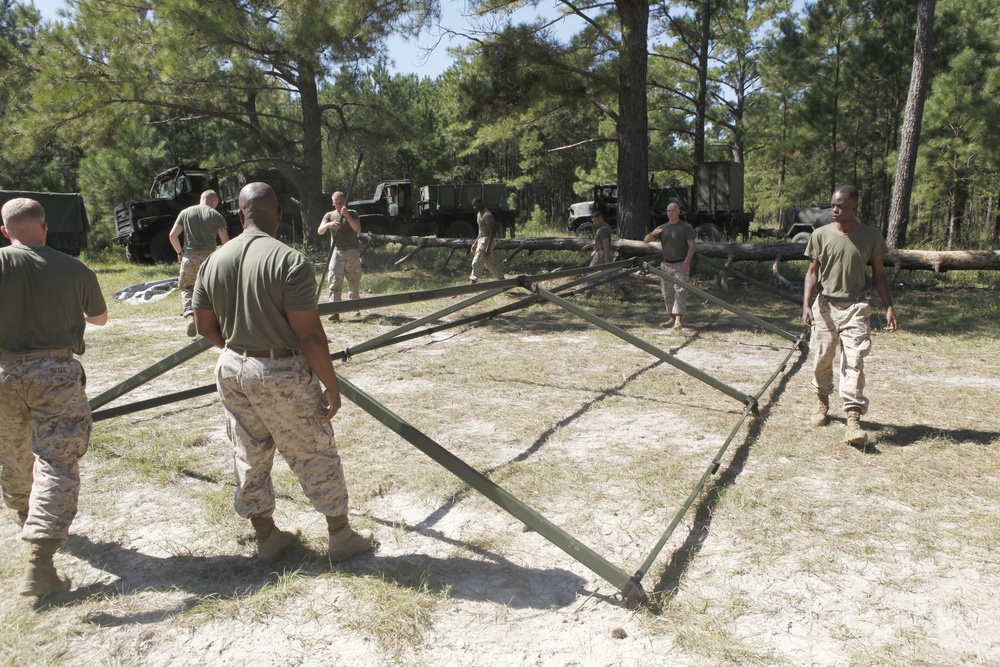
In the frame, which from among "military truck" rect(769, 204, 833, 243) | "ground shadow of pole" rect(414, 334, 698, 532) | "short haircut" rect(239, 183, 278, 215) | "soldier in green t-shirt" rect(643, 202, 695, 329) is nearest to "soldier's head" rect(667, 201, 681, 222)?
"soldier in green t-shirt" rect(643, 202, 695, 329)

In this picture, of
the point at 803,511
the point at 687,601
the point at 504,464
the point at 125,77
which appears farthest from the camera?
the point at 125,77

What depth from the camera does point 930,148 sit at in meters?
15.4

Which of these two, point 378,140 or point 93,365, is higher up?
point 378,140

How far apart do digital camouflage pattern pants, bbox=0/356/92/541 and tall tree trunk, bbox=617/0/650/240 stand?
9.73 m

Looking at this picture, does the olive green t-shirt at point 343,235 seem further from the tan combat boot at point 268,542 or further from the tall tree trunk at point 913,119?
the tall tree trunk at point 913,119

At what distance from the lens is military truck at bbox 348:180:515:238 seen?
2102cm

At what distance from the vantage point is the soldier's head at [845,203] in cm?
431

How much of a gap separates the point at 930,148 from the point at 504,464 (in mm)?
15383

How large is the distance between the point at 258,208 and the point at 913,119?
1137cm

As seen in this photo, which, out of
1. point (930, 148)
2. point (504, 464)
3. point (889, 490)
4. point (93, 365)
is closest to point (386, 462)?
point (504, 464)

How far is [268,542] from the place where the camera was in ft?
9.77

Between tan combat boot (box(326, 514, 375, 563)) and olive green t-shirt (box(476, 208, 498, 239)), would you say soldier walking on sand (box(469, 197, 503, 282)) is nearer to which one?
olive green t-shirt (box(476, 208, 498, 239))

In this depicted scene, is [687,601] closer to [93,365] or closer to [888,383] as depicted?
[888,383]

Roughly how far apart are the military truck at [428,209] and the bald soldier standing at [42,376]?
1811 cm
